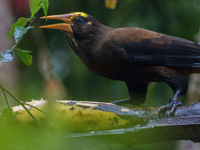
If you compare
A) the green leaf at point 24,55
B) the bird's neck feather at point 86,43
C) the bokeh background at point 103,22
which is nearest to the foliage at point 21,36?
the green leaf at point 24,55

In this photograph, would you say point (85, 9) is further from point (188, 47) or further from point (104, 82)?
point (188, 47)

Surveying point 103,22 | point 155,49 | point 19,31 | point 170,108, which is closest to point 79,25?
point 155,49

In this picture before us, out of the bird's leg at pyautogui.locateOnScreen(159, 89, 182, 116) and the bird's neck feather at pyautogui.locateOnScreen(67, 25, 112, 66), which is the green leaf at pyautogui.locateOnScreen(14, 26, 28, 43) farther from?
the bird's neck feather at pyautogui.locateOnScreen(67, 25, 112, 66)

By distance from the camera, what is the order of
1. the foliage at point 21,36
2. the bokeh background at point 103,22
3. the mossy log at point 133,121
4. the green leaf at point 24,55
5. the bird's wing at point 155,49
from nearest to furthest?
the foliage at point 21,36, the green leaf at point 24,55, the mossy log at point 133,121, the bird's wing at point 155,49, the bokeh background at point 103,22

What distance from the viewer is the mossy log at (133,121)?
1896mm

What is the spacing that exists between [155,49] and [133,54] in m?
0.22

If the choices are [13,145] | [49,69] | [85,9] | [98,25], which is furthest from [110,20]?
[13,145]

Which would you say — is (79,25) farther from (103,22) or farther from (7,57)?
(103,22)

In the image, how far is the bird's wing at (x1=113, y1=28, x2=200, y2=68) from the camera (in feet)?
9.69

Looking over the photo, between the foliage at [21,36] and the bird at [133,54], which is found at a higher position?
the foliage at [21,36]

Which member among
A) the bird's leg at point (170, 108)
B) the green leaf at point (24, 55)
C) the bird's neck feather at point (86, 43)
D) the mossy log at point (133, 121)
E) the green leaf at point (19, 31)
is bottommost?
the bird's leg at point (170, 108)

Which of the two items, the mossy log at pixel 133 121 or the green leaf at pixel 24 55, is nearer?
the green leaf at pixel 24 55

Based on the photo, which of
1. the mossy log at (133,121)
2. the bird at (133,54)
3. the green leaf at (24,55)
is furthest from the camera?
the bird at (133,54)

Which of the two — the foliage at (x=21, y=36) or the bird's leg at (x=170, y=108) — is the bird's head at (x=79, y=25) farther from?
the foliage at (x=21, y=36)
